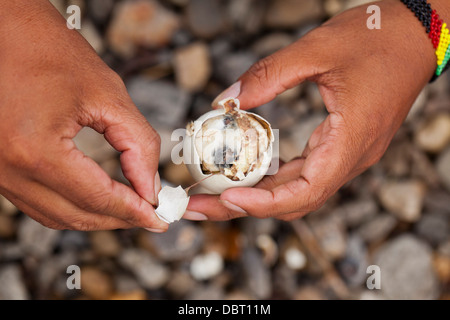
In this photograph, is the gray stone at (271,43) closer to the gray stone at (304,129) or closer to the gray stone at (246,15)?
the gray stone at (246,15)

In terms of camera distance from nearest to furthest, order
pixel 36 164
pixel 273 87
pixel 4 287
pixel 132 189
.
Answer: pixel 36 164 < pixel 132 189 < pixel 273 87 < pixel 4 287

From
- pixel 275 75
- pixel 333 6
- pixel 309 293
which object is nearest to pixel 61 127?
pixel 275 75

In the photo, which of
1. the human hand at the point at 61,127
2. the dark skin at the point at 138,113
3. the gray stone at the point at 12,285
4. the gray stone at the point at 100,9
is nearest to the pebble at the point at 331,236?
the dark skin at the point at 138,113

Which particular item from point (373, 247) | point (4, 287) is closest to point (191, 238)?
point (4, 287)

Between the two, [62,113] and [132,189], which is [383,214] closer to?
[132,189]

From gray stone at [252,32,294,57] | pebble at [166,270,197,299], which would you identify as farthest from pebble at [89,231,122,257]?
gray stone at [252,32,294,57]

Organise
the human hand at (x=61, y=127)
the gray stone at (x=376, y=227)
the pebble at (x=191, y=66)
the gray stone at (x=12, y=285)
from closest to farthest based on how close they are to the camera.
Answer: the human hand at (x=61, y=127)
the gray stone at (x=12, y=285)
the pebble at (x=191, y=66)
the gray stone at (x=376, y=227)
